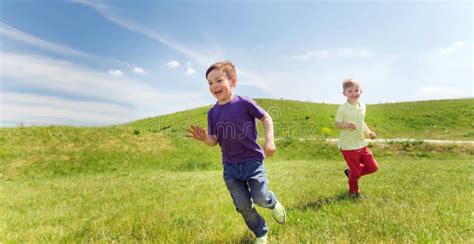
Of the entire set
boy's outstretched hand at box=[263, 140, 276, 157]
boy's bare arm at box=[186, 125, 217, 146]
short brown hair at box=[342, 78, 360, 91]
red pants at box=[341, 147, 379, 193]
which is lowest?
red pants at box=[341, 147, 379, 193]

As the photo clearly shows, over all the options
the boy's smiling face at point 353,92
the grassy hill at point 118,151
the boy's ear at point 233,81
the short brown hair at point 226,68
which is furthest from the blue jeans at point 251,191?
the grassy hill at point 118,151

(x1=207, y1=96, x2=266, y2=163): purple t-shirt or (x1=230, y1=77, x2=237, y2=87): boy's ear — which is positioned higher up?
(x1=230, y1=77, x2=237, y2=87): boy's ear

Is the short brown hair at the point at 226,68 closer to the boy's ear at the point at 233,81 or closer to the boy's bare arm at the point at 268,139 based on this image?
the boy's ear at the point at 233,81

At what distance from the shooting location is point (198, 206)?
6906 mm

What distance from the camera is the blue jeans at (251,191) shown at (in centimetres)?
443

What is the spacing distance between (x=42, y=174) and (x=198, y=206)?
17.5 m

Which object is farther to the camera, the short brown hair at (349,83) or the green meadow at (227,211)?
the short brown hair at (349,83)

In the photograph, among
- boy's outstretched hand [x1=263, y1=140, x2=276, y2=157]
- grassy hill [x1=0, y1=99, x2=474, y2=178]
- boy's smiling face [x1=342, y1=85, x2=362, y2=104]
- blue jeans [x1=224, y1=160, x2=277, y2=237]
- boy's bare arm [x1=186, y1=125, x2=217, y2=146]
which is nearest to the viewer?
boy's outstretched hand [x1=263, y1=140, x2=276, y2=157]

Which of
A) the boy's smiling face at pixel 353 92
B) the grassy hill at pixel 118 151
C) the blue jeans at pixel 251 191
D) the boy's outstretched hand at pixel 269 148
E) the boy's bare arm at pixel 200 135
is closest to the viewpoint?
the boy's outstretched hand at pixel 269 148

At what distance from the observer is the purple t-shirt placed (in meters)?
4.54

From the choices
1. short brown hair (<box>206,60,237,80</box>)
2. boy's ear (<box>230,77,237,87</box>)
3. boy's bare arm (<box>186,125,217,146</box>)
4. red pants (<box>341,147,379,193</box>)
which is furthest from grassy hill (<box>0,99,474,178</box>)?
short brown hair (<box>206,60,237,80</box>)

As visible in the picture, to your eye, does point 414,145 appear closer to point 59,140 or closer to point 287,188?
point 287,188

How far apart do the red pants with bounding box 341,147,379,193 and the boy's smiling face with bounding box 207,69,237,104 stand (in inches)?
156

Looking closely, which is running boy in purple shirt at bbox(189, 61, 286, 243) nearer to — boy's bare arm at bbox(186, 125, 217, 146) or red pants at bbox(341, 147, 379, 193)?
boy's bare arm at bbox(186, 125, 217, 146)
